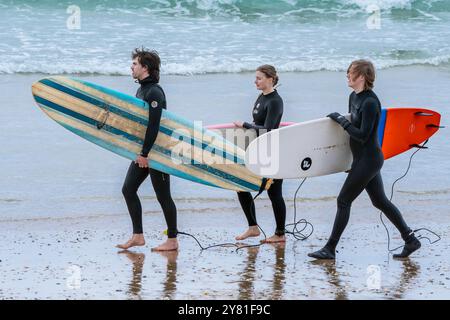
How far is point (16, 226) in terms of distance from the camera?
23.1 ft

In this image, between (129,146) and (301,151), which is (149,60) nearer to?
(129,146)

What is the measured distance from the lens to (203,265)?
6.07 meters

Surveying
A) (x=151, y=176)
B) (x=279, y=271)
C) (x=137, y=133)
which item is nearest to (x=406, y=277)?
(x=279, y=271)

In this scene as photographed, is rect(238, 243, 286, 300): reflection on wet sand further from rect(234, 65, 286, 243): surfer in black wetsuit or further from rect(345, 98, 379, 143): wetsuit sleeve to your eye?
rect(345, 98, 379, 143): wetsuit sleeve

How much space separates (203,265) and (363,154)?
50.5 inches

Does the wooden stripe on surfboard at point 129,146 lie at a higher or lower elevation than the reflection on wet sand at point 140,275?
higher

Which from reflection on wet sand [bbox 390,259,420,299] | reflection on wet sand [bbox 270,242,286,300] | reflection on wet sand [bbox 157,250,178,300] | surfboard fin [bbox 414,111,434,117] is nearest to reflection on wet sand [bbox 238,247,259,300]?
reflection on wet sand [bbox 270,242,286,300]

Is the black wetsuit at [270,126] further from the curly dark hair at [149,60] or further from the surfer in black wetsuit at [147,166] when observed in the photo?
the curly dark hair at [149,60]

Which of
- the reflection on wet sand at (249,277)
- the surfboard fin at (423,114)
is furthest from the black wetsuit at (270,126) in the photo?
the surfboard fin at (423,114)

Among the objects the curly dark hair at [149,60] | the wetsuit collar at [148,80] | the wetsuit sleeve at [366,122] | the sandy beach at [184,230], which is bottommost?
the sandy beach at [184,230]

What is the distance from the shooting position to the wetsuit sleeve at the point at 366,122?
19.5 ft

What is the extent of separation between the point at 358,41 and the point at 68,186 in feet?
39.3

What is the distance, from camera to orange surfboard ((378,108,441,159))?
6902 mm

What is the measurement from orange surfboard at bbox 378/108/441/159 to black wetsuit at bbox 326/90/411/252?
29.7 inches
